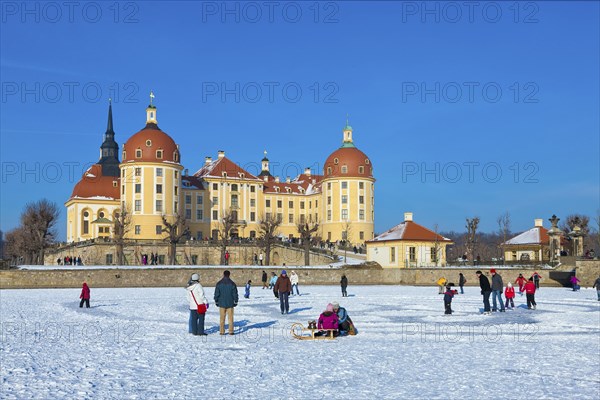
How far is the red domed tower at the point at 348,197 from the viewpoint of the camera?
8594 centimetres

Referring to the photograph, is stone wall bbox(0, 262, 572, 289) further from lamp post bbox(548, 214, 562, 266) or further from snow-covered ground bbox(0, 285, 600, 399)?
snow-covered ground bbox(0, 285, 600, 399)

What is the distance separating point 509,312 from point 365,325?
686 cm

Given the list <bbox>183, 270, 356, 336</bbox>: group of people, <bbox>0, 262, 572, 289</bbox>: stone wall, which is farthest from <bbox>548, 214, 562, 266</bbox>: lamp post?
<bbox>183, 270, 356, 336</bbox>: group of people

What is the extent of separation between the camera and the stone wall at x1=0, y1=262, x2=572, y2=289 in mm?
41625

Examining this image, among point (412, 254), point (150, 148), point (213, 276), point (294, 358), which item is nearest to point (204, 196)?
point (150, 148)

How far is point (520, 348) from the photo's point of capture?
47.4 feet

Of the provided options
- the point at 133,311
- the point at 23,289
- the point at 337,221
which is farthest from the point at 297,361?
the point at 337,221

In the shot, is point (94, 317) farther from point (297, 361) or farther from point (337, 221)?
point (337, 221)

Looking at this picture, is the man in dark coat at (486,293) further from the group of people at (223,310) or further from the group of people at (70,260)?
the group of people at (70,260)

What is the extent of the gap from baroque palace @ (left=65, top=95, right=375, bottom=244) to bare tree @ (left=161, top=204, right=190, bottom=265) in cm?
67

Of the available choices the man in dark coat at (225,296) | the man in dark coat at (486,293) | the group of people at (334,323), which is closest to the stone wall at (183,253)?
the man in dark coat at (486,293)

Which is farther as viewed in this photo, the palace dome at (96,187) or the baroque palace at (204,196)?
the palace dome at (96,187)

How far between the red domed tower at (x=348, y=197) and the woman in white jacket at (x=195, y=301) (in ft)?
226

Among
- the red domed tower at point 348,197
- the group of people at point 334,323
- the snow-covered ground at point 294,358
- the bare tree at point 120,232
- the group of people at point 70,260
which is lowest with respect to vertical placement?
the snow-covered ground at point 294,358
